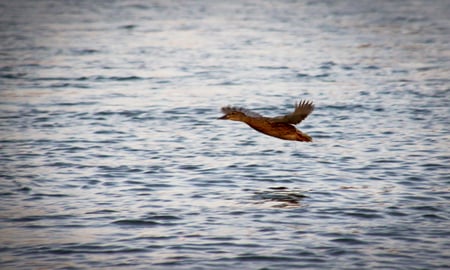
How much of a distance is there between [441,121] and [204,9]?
18.3 m

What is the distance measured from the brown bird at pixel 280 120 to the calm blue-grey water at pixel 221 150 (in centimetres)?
57

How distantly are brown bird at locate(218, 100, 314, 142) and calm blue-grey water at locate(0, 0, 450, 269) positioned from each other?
0.57 metres

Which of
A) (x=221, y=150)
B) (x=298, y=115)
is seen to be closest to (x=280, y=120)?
(x=298, y=115)

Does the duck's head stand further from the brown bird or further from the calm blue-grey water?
the calm blue-grey water

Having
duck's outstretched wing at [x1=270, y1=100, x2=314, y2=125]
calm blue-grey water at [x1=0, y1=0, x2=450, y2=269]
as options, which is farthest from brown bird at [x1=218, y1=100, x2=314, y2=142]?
calm blue-grey water at [x1=0, y1=0, x2=450, y2=269]

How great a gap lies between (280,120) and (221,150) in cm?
224

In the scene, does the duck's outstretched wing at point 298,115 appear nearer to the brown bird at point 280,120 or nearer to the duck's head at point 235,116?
the brown bird at point 280,120

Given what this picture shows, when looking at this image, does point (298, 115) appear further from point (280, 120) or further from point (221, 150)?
point (221, 150)

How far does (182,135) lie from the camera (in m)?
14.0

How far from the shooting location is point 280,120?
1081cm

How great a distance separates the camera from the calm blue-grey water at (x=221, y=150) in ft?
28.7

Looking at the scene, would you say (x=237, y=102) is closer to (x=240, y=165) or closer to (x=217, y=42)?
(x=240, y=165)

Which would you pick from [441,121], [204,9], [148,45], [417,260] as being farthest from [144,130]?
[204,9]

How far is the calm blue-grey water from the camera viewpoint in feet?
28.7
